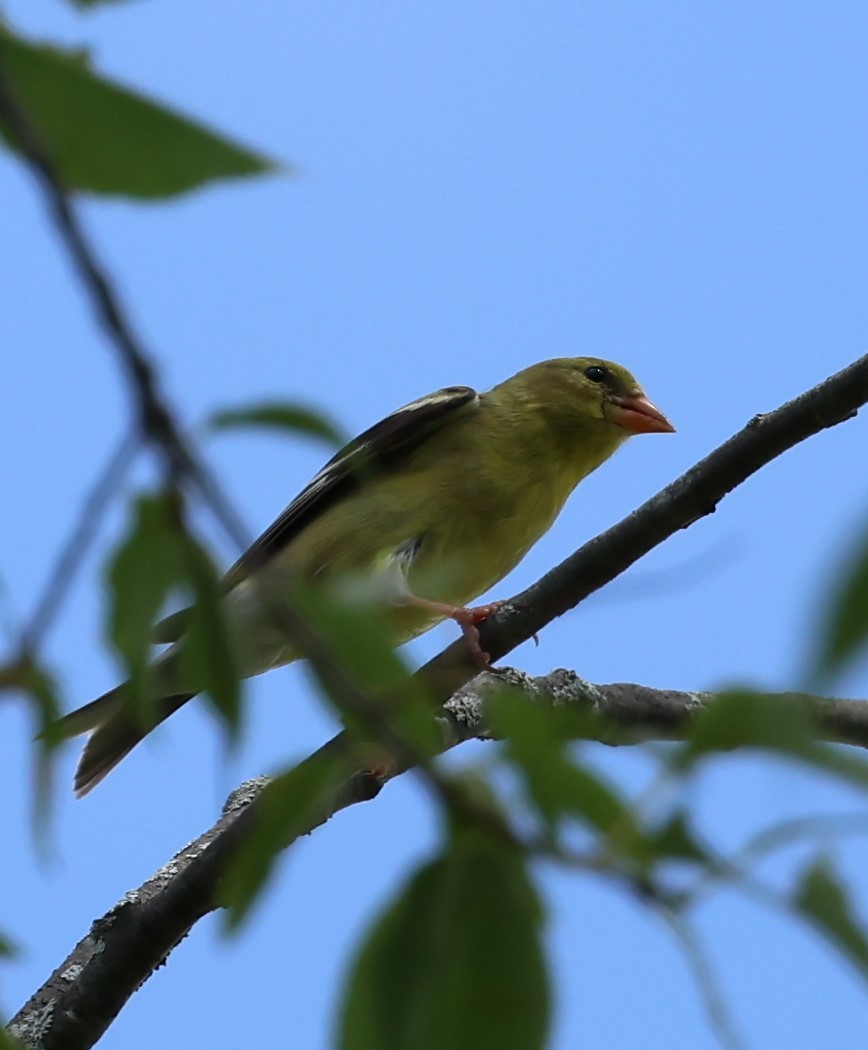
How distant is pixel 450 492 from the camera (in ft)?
20.2

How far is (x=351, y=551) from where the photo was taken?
5.96m

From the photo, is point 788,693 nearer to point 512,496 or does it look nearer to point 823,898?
point 823,898

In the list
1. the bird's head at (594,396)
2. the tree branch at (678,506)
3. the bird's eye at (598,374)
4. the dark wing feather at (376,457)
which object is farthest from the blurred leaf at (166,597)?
the bird's eye at (598,374)

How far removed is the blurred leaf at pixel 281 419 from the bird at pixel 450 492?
4.47 metres

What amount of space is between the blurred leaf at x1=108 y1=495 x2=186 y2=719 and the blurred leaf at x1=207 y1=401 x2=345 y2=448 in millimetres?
67

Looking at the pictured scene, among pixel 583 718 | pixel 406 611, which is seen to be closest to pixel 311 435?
pixel 583 718

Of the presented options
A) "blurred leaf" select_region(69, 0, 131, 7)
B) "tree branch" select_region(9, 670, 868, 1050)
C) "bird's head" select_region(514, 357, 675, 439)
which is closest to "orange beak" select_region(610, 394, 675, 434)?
"bird's head" select_region(514, 357, 675, 439)

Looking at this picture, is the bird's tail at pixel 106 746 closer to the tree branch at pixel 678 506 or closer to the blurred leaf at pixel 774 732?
the tree branch at pixel 678 506

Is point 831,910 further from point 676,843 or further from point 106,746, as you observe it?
point 106,746

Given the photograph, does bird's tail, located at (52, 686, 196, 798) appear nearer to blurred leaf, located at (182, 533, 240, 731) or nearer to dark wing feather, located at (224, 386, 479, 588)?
dark wing feather, located at (224, 386, 479, 588)

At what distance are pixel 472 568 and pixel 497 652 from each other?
2.03m

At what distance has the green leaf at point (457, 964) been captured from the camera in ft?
3.02

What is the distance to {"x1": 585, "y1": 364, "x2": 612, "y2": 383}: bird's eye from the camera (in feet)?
23.9

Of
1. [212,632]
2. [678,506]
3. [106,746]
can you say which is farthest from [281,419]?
[106,746]
